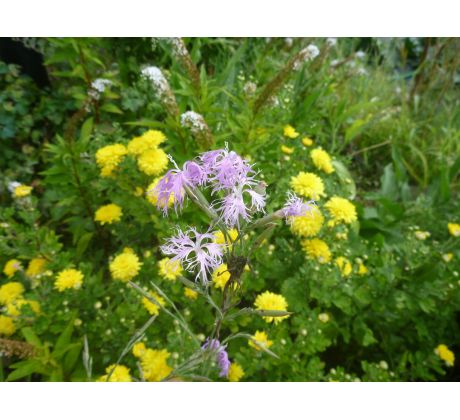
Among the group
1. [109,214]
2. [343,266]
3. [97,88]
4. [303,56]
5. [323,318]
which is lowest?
[323,318]

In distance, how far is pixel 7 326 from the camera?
1.17m

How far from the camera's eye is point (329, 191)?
149 cm

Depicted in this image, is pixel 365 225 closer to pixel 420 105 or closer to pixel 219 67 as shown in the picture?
pixel 219 67

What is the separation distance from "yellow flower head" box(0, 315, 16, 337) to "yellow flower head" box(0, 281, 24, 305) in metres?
0.06

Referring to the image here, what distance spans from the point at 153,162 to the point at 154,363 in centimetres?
60

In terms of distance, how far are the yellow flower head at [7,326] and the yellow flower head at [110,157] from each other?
1.77 feet

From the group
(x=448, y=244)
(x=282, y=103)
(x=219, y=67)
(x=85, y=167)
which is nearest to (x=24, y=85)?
(x=85, y=167)

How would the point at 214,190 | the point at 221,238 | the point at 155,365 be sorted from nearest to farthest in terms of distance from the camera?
the point at 214,190
the point at 221,238
the point at 155,365

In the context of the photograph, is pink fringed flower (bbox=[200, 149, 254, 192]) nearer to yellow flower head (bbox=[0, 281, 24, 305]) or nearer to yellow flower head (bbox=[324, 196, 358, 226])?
yellow flower head (bbox=[324, 196, 358, 226])

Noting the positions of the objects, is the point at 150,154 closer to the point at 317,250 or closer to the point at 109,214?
the point at 109,214

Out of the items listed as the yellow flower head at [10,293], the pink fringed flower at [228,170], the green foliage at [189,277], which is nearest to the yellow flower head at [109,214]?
the green foliage at [189,277]

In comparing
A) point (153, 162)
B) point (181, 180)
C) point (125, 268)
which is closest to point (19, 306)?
point (125, 268)

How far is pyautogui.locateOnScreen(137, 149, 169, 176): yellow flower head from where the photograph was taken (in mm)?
1228

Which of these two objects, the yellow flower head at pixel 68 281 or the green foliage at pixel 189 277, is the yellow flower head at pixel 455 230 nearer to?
the green foliage at pixel 189 277
